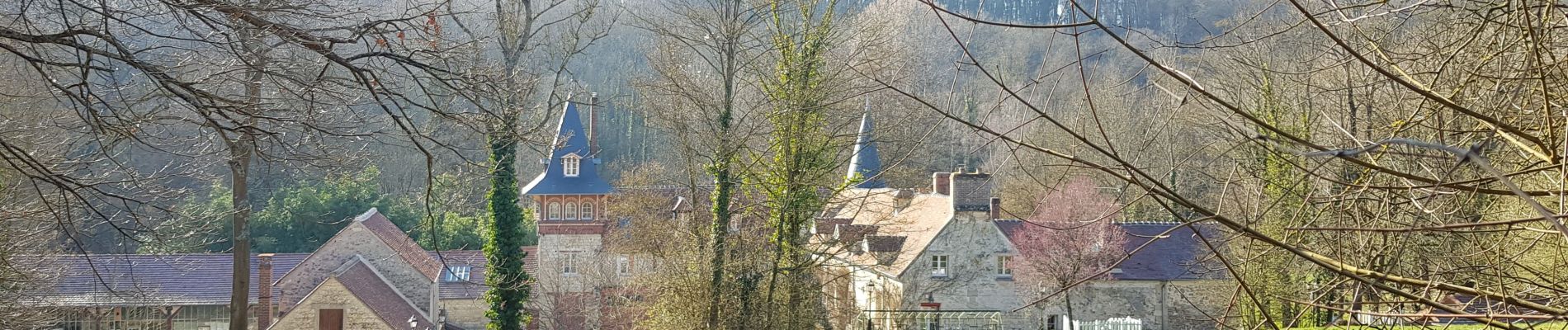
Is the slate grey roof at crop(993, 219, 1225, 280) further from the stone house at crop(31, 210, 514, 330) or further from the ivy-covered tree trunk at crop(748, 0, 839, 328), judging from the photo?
the stone house at crop(31, 210, 514, 330)

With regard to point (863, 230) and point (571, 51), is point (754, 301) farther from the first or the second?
point (571, 51)

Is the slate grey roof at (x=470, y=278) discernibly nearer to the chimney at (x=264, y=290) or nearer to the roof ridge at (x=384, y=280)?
the roof ridge at (x=384, y=280)

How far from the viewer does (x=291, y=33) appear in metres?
4.02

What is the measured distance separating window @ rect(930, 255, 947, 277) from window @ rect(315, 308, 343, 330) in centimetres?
1209

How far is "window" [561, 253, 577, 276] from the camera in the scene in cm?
2982

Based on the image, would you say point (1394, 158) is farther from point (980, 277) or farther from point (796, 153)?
point (980, 277)

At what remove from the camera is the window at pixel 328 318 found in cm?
2170

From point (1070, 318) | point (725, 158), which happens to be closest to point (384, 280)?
point (725, 158)

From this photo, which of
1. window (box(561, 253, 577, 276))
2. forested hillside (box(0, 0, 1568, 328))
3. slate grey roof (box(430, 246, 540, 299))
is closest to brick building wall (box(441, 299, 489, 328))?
slate grey roof (box(430, 246, 540, 299))

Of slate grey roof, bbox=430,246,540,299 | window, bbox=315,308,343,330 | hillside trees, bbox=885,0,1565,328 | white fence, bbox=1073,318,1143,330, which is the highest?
hillside trees, bbox=885,0,1565,328

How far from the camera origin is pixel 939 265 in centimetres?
2433

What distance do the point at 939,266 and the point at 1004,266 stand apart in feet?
5.20

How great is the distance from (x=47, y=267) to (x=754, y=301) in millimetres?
8710

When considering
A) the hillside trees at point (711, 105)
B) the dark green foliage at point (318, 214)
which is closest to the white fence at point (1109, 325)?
the hillside trees at point (711, 105)
